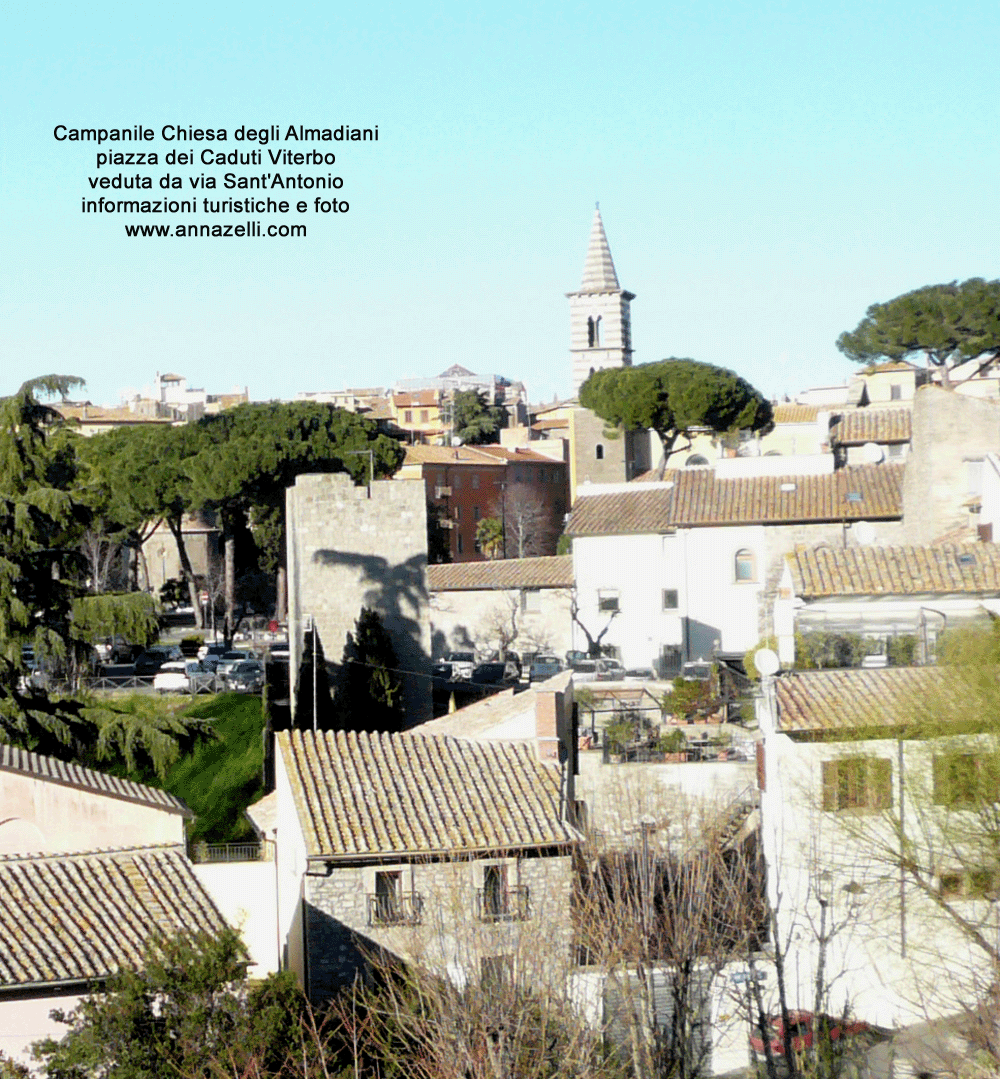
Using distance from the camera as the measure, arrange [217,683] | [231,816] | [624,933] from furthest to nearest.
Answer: [217,683] < [231,816] < [624,933]

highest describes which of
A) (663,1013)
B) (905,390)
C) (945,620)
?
(905,390)

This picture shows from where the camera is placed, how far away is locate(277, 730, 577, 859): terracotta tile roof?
1648cm

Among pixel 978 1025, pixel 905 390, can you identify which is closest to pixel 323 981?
pixel 978 1025

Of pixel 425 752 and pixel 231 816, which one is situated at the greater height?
pixel 425 752

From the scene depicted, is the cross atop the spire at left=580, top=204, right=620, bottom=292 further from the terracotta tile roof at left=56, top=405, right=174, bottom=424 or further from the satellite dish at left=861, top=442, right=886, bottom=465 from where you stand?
the satellite dish at left=861, top=442, right=886, bottom=465

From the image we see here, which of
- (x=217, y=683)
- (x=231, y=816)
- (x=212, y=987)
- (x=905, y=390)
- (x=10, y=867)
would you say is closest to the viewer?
(x=212, y=987)

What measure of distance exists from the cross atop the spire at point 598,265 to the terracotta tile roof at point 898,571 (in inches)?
2528

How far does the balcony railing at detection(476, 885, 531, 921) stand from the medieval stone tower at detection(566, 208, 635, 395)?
6919 centimetres

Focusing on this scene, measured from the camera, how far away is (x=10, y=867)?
1645 centimetres

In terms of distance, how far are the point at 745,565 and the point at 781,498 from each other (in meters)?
1.56

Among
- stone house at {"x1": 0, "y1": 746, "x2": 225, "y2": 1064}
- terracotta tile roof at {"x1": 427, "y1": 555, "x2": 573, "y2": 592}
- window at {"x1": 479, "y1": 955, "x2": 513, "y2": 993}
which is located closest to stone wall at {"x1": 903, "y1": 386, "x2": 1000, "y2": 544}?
terracotta tile roof at {"x1": 427, "y1": 555, "x2": 573, "y2": 592}

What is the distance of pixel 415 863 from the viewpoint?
53.7 feet

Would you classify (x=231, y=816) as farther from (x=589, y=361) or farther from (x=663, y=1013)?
(x=589, y=361)

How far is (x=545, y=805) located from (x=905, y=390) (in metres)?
47.0
